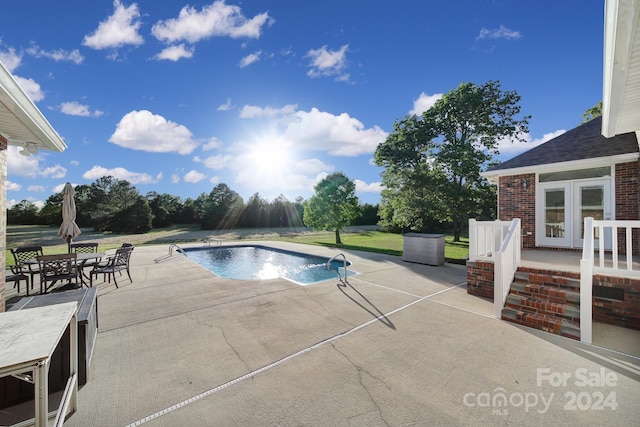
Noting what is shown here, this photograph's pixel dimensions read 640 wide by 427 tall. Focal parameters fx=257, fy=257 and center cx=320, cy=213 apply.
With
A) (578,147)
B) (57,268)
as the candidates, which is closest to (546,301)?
(578,147)

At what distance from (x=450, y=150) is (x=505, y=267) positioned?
13537 mm

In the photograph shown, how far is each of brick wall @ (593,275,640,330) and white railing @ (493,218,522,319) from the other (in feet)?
4.06

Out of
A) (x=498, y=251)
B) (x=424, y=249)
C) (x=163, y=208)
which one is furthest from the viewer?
(x=163, y=208)

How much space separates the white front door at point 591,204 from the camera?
7.12m

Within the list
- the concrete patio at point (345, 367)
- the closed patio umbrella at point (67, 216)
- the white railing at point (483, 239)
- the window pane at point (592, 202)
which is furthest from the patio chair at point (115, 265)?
the window pane at point (592, 202)

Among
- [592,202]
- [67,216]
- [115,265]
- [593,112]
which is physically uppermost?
[593,112]

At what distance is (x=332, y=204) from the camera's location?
63.3 feet

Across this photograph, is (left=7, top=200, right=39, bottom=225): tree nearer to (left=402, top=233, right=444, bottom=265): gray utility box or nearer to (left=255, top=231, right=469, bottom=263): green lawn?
(left=255, top=231, right=469, bottom=263): green lawn

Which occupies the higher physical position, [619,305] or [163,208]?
[163,208]

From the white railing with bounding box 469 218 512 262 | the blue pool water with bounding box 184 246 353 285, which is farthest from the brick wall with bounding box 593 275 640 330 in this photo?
the blue pool water with bounding box 184 246 353 285

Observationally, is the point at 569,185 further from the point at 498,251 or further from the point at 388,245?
the point at 388,245

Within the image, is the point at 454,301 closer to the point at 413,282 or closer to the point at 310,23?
the point at 413,282

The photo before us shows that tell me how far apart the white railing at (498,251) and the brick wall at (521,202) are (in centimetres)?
254

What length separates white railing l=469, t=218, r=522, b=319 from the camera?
4762 mm
